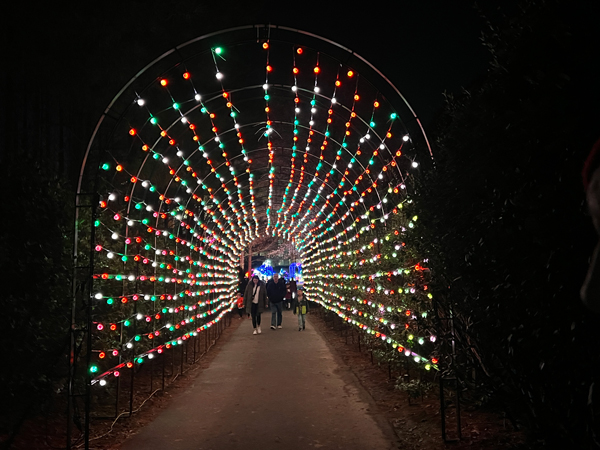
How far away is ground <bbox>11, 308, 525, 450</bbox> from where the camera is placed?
18.0ft

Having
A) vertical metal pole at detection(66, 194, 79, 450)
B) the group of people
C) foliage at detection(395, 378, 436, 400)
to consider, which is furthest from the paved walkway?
the group of people

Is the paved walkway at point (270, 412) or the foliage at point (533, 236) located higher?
the foliage at point (533, 236)

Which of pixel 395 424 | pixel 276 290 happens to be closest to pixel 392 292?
pixel 395 424

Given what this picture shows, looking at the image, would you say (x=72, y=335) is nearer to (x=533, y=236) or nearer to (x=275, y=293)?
(x=533, y=236)

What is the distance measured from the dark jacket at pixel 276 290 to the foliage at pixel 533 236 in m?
13.9

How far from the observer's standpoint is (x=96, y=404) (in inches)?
291

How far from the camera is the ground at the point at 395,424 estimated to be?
5.50 m

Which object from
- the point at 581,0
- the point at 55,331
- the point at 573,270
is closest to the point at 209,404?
the point at 55,331

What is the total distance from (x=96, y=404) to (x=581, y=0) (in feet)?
23.0

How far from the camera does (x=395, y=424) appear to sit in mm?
6480

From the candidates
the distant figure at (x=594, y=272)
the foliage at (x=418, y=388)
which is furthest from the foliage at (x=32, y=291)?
the distant figure at (x=594, y=272)

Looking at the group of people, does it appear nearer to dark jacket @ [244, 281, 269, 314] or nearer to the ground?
dark jacket @ [244, 281, 269, 314]

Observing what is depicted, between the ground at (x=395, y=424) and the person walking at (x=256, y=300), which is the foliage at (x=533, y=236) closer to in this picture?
the ground at (x=395, y=424)

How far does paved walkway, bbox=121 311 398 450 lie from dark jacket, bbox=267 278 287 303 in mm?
5925
